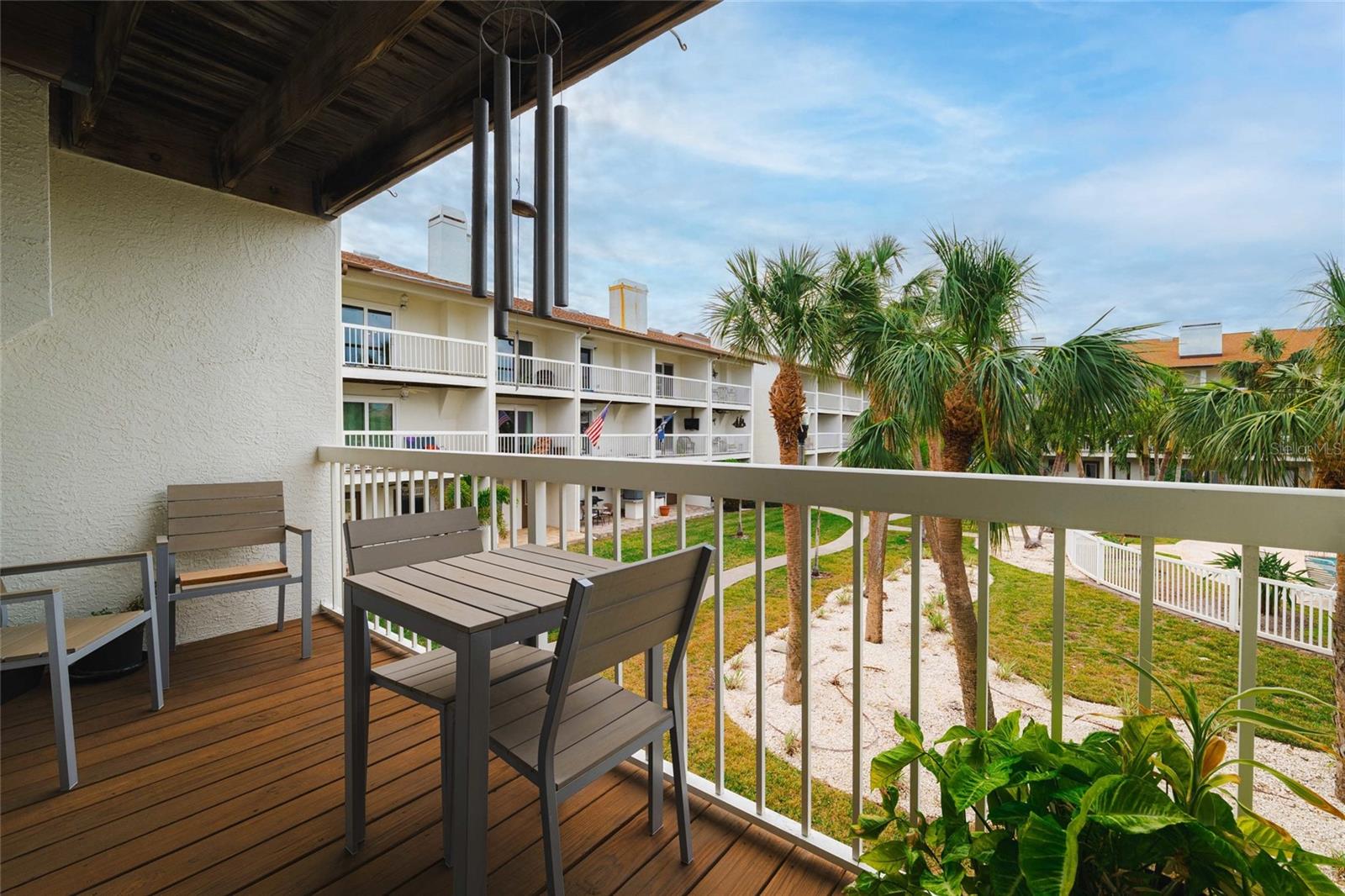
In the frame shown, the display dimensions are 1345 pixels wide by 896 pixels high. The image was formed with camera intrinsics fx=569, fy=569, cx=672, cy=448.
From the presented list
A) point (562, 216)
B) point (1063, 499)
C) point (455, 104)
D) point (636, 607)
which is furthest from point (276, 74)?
point (1063, 499)

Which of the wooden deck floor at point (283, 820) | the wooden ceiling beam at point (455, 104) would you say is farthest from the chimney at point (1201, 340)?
the wooden deck floor at point (283, 820)

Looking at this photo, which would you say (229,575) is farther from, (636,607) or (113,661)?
(636,607)

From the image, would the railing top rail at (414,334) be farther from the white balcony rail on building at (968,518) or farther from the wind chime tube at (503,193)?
the white balcony rail on building at (968,518)

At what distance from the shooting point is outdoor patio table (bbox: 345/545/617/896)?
123 cm

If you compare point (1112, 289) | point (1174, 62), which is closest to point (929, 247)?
point (1174, 62)

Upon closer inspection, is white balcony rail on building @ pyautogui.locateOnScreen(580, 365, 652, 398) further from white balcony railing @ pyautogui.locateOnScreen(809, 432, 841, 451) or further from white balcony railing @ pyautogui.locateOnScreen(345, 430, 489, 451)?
white balcony railing @ pyautogui.locateOnScreen(809, 432, 841, 451)

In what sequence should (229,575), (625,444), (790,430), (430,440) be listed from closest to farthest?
(229,575) → (790,430) → (430,440) → (625,444)

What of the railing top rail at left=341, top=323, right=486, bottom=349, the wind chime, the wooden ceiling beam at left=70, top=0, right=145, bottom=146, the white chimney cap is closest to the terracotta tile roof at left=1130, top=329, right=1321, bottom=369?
the railing top rail at left=341, top=323, right=486, bottom=349

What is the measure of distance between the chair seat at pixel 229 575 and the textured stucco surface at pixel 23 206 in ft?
4.09

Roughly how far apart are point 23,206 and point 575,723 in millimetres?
2914

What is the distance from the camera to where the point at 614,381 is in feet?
55.6

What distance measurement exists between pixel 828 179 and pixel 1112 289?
42.7ft

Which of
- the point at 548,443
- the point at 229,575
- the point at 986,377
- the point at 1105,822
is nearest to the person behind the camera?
the point at 1105,822

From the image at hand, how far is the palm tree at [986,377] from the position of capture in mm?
5957
